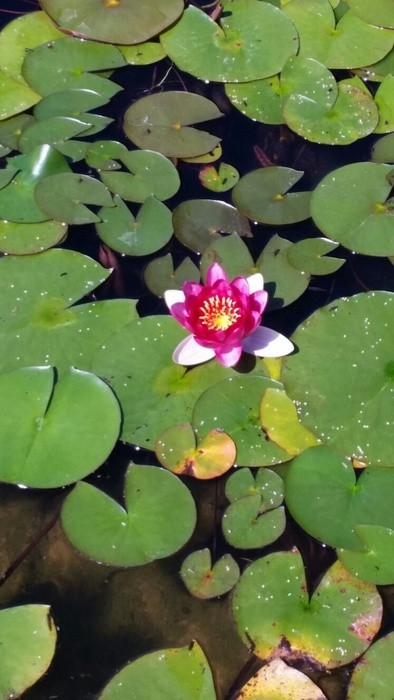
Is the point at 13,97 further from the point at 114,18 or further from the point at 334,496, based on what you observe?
the point at 334,496

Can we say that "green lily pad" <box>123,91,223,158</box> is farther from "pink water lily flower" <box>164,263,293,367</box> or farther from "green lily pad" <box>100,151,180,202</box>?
"pink water lily flower" <box>164,263,293,367</box>

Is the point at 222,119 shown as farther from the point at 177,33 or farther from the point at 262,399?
the point at 262,399

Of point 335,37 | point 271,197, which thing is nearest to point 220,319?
point 271,197

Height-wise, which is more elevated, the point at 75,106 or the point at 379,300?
the point at 75,106

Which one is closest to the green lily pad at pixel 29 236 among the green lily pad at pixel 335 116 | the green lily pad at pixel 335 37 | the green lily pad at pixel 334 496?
the green lily pad at pixel 335 116

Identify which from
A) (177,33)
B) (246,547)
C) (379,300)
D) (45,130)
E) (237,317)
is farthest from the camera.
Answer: (177,33)

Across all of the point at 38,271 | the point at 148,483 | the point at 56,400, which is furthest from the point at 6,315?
the point at 148,483

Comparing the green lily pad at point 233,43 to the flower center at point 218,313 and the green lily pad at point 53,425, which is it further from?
the green lily pad at point 53,425
